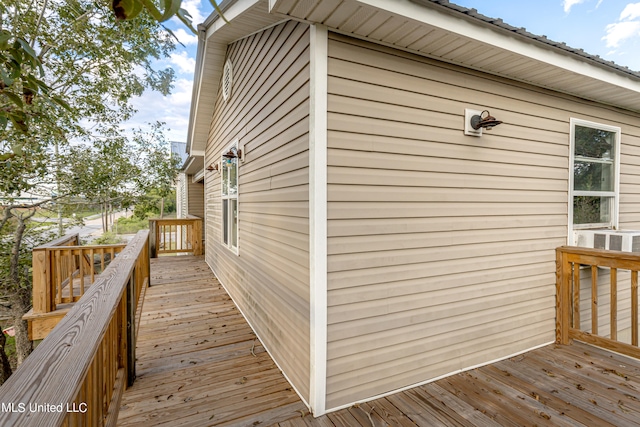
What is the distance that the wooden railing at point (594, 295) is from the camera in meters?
2.78

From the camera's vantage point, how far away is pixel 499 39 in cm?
232

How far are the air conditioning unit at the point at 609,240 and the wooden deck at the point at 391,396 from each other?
1.12 m

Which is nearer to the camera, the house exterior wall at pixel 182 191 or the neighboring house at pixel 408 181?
the neighboring house at pixel 408 181

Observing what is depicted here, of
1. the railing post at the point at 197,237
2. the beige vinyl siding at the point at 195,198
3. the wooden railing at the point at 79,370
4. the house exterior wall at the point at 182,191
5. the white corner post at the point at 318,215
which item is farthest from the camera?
the house exterior wall at the point at 182,191

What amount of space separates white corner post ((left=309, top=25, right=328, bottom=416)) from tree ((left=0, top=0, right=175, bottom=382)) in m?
5.31

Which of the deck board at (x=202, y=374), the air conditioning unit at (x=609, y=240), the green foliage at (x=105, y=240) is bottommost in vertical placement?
the deck board at (x=202, y=374)

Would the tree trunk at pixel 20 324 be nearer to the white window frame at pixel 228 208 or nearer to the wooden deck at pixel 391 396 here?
the white window frame at pixel 228 208

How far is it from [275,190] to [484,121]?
78.9 inches

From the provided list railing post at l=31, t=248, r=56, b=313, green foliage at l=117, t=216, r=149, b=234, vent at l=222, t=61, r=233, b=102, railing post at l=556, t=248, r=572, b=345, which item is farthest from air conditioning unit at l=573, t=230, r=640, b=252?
green foliage at l=117, t=216, r=149, b=234

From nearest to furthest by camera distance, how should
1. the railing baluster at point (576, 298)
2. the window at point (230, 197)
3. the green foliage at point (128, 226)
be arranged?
the railing baluster at point (576, 298)
the window at point (230, 197)
the green foliage at point (128, 226)

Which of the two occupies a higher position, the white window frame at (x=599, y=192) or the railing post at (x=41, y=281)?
the white window frame at (x=599, y=192)

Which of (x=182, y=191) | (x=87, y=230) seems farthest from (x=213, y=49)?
(x=87, y=230)

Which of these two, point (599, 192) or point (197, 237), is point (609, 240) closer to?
point (599, 192)

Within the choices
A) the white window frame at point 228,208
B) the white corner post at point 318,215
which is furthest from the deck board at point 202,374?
the white window frame at point 228,208
